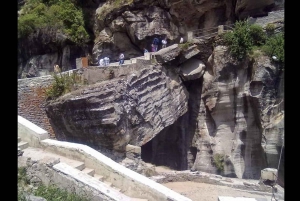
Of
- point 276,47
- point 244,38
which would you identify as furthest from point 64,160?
point 276,47

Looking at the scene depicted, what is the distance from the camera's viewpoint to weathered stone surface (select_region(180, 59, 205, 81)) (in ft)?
57.3

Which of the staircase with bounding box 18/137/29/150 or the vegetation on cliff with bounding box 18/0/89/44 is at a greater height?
the vegetation on cliff with bounding box 18/0/89/44

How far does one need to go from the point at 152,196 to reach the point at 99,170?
1607 millimetres

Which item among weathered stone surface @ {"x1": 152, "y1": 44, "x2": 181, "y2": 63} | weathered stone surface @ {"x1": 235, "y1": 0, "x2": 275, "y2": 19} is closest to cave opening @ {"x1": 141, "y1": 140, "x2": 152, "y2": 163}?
weathered stone surface @ {"x1": 152, "y1": 44, "x2": 181, "y2": 63}

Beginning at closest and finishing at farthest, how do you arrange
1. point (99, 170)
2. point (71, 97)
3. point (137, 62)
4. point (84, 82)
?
point (99, 170) < point (71, 97) < point (84, 82) < point (137, 62)

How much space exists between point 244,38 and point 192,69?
10.6ft

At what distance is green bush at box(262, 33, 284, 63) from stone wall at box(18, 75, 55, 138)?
9.79m

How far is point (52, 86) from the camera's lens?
1238cm

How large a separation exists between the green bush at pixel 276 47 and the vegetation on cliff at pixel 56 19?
39.4 ft

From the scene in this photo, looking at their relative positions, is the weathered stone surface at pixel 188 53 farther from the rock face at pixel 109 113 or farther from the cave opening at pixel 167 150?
the cave opening at pixel 167 150

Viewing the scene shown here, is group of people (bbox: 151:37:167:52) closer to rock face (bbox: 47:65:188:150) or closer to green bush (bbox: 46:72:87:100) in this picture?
rock face (bbox: 47:65:188:150)

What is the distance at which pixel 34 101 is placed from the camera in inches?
477

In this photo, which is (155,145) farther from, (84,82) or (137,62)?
(84,82)

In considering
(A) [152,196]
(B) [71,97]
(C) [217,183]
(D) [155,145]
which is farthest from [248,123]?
(A) [152,196]
